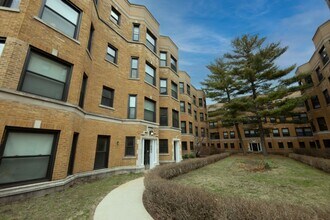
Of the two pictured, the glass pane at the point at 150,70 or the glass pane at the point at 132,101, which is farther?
the glass pane at the point at 150,70

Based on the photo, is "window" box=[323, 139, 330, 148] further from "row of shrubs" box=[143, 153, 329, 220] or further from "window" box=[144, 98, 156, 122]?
"row of shrubs" box=[143, 153, 329, 220]

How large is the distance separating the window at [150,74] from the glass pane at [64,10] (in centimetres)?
714

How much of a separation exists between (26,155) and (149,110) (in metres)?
9.40

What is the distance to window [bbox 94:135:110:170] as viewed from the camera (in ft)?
32.8

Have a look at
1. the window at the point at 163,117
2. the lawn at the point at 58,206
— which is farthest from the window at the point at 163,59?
the lawn at the point at 58,206

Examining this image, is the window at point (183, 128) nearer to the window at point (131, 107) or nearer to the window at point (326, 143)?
the window at point (131, 107)

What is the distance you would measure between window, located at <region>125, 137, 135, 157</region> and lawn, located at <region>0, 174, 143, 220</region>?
517cm

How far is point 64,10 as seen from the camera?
326 inches

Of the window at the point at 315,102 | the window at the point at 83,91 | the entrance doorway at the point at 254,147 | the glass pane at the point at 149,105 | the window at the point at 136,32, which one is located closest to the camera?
the window at the point at 83,91

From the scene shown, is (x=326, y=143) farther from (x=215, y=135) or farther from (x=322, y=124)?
(x=215, y=135)

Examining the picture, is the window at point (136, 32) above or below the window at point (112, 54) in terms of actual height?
above

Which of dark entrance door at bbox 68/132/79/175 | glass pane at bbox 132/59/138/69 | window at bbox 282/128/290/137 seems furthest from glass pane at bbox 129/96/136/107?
window at bbox 282/128/290/137

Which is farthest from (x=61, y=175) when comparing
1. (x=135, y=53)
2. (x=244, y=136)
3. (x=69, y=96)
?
(x=244, y=136)

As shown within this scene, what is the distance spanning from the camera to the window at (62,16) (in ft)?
24.8
